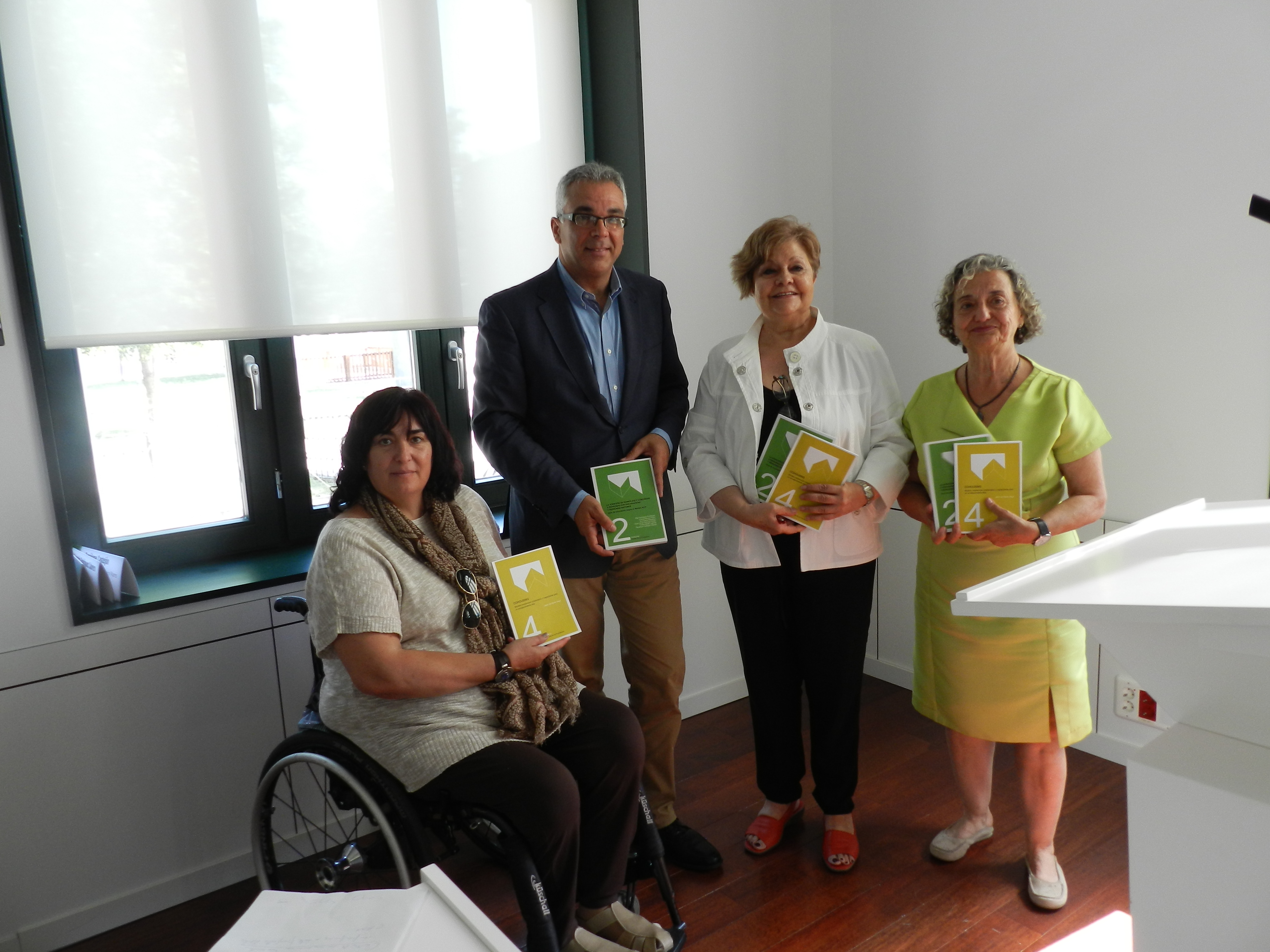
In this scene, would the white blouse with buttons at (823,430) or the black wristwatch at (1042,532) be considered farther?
the white blouse with buttons at (823,430)

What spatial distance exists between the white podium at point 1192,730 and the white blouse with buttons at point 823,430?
47.4 inches

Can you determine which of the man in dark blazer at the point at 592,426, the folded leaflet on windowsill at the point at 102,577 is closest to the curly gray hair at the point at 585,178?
the man in dark blazer at the point at 592,426

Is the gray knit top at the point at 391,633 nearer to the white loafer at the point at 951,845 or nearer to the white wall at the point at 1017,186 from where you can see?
the white loafer at the point at 951,845

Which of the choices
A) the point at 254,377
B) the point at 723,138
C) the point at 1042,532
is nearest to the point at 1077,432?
the point at 1042,532

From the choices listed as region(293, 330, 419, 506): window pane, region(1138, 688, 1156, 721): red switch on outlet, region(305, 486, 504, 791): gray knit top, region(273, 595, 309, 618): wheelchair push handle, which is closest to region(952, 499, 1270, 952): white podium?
region(305, 486, 504, 791): gray knit top

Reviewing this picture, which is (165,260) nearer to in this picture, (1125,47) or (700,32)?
(700,32)

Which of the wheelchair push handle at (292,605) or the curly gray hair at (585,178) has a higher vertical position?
the curly gray hair at (585,178)

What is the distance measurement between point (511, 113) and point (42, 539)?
5.92ft

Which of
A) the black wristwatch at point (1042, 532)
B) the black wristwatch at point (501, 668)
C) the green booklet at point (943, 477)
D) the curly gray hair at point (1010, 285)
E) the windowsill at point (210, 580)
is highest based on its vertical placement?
the curly gray hair at point (1010, 285)

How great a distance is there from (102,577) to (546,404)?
1172mm

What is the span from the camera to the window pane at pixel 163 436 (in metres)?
2.38

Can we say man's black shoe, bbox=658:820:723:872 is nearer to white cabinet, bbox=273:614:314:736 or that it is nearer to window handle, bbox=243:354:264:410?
white cabinet, bbox=273:614:314:736

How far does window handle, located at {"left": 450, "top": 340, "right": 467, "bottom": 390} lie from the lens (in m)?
2.94

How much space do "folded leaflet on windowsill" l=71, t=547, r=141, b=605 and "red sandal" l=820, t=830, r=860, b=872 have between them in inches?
74.4
